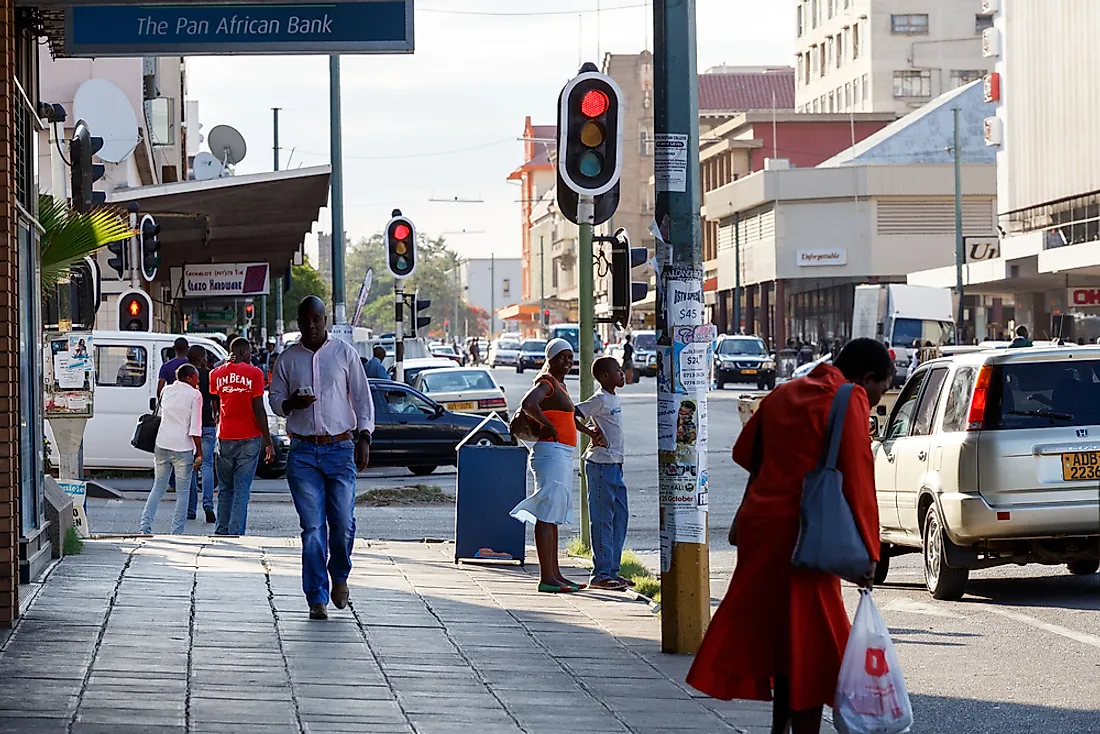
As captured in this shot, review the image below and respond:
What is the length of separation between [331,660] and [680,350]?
242 cm

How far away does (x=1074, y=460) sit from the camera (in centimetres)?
1181

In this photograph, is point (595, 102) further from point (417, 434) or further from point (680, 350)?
point (417, 434)

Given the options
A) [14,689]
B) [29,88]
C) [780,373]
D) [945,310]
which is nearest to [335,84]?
[29,88]

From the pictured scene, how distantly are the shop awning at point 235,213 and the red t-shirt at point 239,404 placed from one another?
24.8 feet

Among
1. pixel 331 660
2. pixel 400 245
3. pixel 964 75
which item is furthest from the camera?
pixel 964 75

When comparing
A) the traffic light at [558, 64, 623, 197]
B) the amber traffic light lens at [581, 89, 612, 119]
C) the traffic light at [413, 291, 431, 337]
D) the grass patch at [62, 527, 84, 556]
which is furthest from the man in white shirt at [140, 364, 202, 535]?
the traffic light at [413, 291, 431, 337]

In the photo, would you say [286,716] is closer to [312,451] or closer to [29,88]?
[312,451]

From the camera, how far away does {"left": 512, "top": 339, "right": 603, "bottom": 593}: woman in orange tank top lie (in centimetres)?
1180

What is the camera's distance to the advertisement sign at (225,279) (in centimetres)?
3588

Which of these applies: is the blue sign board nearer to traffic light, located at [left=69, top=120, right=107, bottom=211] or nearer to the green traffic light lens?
the green traffic light lens

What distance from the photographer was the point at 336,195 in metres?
25.0

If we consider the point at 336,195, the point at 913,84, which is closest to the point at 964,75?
the point at 913,84

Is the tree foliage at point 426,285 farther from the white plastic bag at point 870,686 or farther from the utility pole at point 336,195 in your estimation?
the white plastic bag at point 870,686

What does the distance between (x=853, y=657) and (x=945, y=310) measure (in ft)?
156
